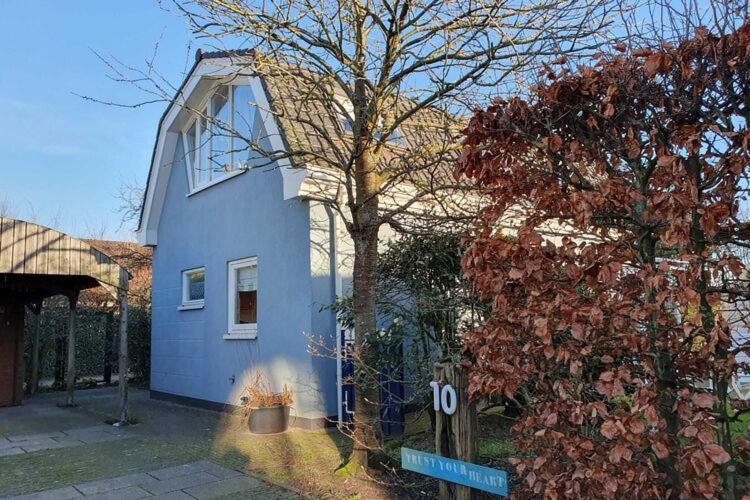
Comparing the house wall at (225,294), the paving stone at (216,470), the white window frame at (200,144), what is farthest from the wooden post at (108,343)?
the paving stone at (216,470)

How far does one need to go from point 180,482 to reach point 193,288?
21.4 feet

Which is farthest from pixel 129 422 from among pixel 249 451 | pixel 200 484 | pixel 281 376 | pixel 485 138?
pixel 485 138

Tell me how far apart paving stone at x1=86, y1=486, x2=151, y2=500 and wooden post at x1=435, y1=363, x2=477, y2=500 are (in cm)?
336

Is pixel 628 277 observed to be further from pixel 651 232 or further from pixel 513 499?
pixel 513 499

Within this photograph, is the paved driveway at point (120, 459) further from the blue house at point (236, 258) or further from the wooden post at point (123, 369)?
the blue house at point (236, 258)

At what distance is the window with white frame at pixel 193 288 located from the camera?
1152 centimetres

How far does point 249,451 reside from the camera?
Answer: 7195 millimetres

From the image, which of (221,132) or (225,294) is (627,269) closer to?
(225,294)

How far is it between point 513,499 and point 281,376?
20.0 ft

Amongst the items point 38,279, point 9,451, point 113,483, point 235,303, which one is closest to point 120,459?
point 113,483

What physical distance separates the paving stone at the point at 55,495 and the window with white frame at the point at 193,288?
18.5 feet

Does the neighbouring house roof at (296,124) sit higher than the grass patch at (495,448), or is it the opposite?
the neighbouring house roof at (296,124)

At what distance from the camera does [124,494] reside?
18.4 feet

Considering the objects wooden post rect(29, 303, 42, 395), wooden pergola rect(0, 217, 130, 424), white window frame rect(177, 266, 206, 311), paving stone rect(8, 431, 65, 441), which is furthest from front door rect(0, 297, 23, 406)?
paving stone rect(8, 431, 65, 441)
